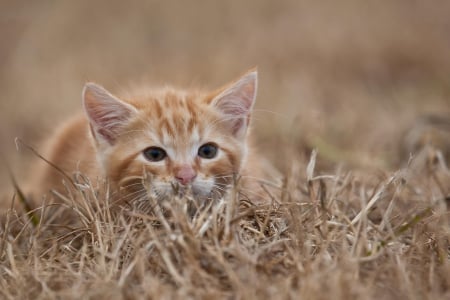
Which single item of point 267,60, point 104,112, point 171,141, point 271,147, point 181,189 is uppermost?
point 104,112

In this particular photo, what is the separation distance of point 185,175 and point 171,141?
0.23 m

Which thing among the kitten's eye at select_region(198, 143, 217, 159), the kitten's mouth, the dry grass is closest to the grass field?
the dry grass

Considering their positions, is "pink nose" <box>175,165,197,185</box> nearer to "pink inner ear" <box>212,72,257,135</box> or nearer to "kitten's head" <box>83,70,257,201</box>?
"kitten's head" <box>83,70,257,201</box>

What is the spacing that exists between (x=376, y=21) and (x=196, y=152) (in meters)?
5.07

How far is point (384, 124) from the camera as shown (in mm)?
5215

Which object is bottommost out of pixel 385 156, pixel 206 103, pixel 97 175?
pixel 385 156

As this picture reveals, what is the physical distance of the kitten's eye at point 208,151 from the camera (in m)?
3.01

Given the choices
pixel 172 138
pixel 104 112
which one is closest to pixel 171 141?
pixel 172 138

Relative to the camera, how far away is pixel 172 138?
295 cm

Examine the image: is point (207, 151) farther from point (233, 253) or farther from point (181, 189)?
point (233, 253)

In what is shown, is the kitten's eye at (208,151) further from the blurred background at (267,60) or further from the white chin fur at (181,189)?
the blurred background at (267,60)

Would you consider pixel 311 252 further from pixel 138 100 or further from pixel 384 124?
pixel 384 124

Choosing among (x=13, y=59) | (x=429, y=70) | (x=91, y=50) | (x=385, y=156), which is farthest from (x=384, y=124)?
(x=13, y=59)

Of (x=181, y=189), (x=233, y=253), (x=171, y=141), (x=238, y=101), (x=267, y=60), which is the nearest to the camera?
(x=233, y=253)
